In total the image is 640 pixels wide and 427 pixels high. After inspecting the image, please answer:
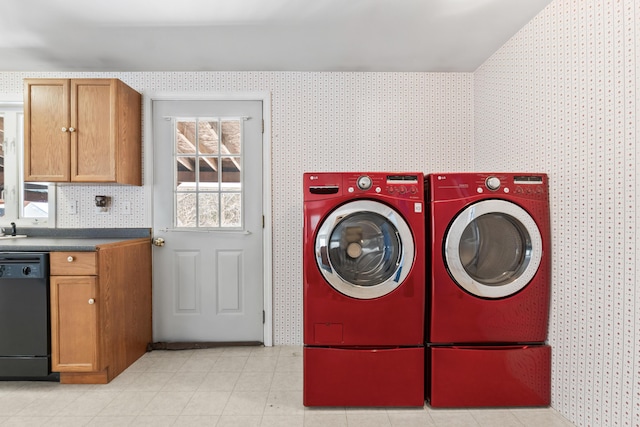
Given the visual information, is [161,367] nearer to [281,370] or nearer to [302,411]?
[281,370]

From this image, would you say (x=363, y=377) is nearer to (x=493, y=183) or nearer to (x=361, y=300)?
(x=361, y=300)

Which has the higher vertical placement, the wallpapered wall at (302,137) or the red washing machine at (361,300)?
the wallpapered wall at (302,137)

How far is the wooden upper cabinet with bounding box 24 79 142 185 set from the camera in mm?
2506

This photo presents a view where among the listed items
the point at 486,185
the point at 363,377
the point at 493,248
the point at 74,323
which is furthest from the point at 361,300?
the point at 74,323

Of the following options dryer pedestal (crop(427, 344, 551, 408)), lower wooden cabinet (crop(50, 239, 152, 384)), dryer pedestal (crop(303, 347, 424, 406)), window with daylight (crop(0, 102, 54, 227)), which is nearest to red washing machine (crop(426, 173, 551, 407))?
dryer pedestal (crop(427, 344, 551, 408))

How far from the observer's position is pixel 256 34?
2.25m

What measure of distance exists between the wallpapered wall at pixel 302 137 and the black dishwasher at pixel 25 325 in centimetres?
78

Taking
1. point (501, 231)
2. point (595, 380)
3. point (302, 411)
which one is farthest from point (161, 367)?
point (595, 380)

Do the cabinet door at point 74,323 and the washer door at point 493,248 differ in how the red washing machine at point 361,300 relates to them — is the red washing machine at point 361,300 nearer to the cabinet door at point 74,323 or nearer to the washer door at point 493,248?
the washer door at point 493,248

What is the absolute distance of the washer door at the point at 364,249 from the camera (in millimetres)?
1902

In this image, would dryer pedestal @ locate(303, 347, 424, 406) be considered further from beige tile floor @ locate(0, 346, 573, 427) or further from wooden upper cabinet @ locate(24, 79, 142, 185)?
wooden upper cabinet @ locate(24, 79, 142, 185)

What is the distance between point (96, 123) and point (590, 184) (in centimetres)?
296

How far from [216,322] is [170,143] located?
4.80ft

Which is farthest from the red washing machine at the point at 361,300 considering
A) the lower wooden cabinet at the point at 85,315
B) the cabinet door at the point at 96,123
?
the cabinet door at the point at 96,123
